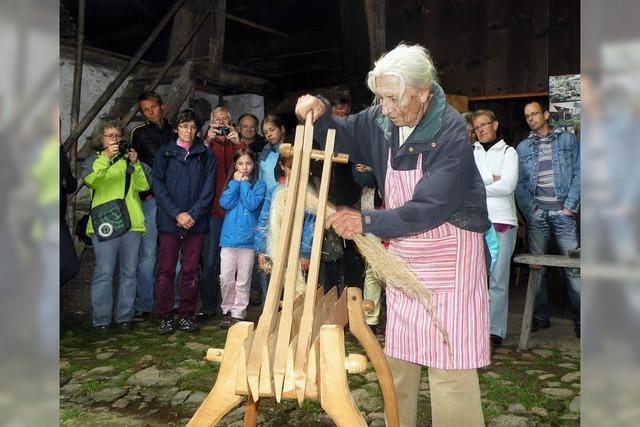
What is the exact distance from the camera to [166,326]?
→ 553cm

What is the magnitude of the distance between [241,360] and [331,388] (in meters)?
0.27

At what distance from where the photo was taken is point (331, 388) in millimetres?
1825

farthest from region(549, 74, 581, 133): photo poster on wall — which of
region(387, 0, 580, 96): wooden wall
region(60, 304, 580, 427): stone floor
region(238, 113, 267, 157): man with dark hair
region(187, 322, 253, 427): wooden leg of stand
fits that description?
region(187, 322, 253, 427): wooden leg of stand

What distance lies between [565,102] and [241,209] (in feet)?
11.6

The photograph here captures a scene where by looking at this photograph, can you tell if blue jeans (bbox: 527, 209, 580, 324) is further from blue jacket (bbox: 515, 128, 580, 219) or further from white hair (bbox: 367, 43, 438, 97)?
white hair (bbox: 367, 43, 438, 97)

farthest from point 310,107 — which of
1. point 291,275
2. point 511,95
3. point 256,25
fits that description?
point 256,25

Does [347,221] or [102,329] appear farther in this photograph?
[102,329]

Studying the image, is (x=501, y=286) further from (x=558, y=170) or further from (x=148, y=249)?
(x=148, y=249)

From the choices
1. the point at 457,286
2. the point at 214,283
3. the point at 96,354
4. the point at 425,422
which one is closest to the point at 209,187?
the point at 214,283

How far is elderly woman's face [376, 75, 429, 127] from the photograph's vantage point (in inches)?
88.1

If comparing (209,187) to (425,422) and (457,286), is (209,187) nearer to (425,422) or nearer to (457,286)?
(425,422)

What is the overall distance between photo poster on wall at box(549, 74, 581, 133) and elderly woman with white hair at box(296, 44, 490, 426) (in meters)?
4.50

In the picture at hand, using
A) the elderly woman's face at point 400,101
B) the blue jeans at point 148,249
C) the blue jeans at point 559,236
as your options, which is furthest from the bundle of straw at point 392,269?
the blue jeans at point 148,249

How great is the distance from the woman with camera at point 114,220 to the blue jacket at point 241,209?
0.74 metres
